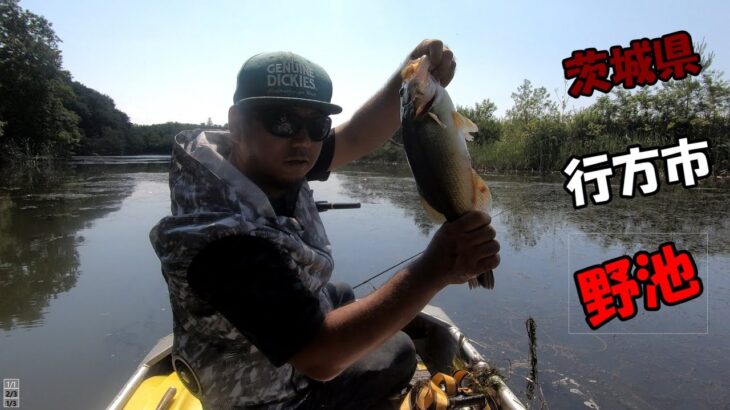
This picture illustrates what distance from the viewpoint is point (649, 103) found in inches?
1105

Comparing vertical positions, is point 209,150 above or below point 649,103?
below

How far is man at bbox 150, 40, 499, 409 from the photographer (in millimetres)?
1460

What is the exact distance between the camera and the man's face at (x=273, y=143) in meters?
1.85

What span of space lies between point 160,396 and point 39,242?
27.2 ft

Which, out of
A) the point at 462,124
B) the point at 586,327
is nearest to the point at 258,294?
the point at 462,124

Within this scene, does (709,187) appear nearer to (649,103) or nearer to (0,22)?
(649,103)

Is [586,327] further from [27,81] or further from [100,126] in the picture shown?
[100,126]

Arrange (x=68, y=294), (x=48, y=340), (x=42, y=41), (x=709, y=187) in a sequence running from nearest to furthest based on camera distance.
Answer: (x=48, y=340) → (x=68, y=294) → (x=709, y=187) → (x=42, y=41)

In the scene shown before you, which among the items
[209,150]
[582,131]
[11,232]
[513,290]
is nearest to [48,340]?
[209,150]

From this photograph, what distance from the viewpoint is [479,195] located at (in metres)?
1.66

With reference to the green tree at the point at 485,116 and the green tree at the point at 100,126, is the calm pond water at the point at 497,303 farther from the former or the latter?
the green tree at the point at 100,126

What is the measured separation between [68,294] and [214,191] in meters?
6.35

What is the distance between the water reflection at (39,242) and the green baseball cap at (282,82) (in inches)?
219

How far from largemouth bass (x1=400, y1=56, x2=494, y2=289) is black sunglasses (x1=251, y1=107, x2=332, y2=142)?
17.5 inches
